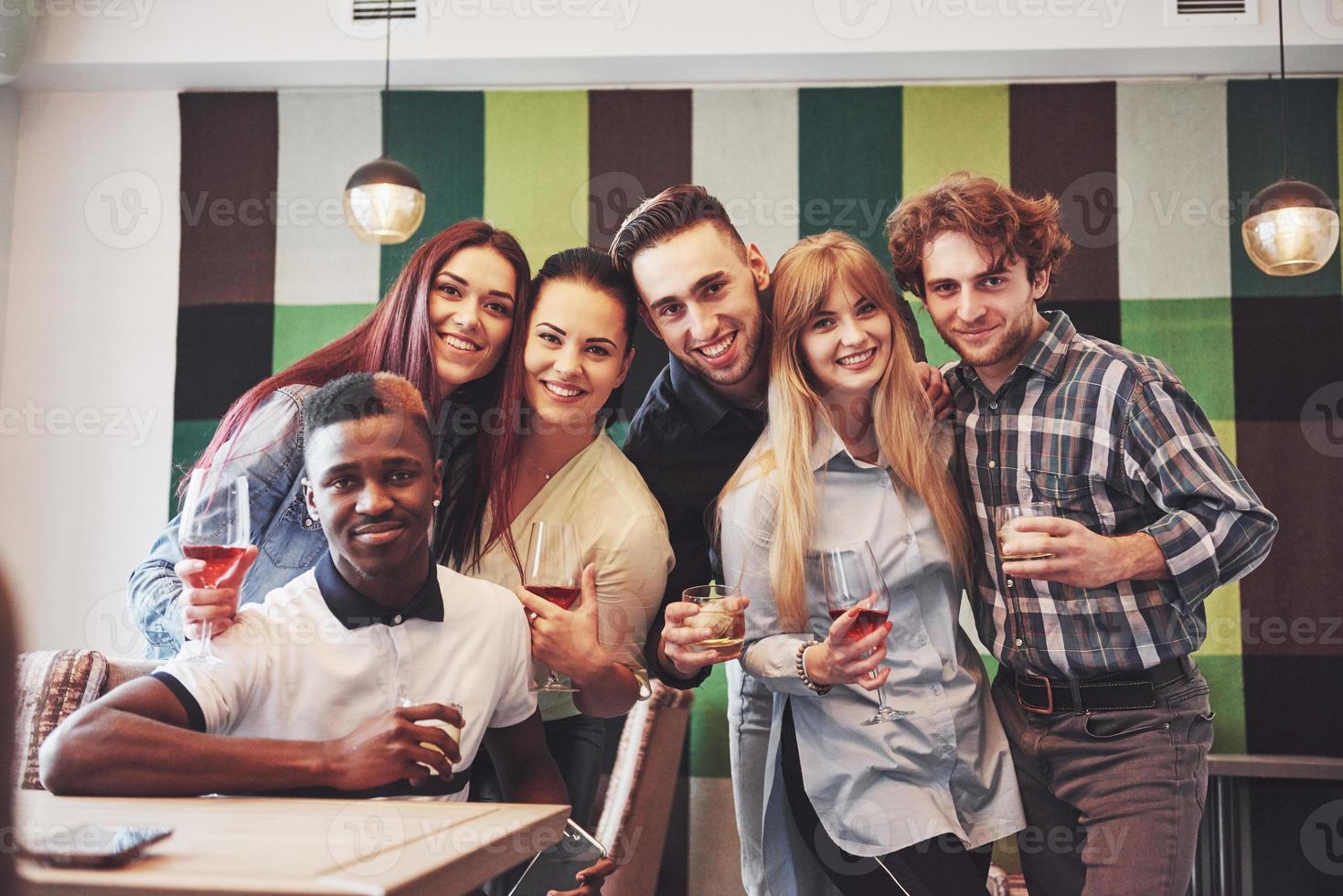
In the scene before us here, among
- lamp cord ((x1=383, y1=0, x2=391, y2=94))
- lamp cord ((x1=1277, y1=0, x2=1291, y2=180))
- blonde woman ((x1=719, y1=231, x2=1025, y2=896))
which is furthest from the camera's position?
lamp cord ((x1=383, y1=0, x2=391, y2=94))

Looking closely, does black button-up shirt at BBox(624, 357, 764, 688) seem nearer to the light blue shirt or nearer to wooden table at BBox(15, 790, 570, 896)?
the light blue shirt

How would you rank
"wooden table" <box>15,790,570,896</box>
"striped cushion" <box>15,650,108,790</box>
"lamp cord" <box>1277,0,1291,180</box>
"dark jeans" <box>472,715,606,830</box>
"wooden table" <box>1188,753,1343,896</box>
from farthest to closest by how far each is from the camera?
"lamp cord" <box>1277,0,1291,180</box>
"wooden table" <box>1188,753,1343,896</box>
"striped cushion" <box>15,650,108,790</box>
"dark jeans" <box>472,715,606,830</box>
"wooden table" <box>15,790,570,896</box>

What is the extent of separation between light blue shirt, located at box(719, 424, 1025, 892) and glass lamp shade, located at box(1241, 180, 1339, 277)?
76.5 inches

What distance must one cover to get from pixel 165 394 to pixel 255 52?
138cm

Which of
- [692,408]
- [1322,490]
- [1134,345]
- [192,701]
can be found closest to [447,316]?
[692,408]

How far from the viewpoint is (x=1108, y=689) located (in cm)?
204

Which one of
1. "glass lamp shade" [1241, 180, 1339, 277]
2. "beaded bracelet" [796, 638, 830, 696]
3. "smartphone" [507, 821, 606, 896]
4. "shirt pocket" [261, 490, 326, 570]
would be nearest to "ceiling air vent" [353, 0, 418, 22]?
"shirt pocket" [261, 490, 326, 570]

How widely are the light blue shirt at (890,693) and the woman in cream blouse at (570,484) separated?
0.22 meters

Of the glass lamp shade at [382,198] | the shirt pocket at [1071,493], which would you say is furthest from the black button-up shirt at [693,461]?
the glass lamp shade at [382,198]

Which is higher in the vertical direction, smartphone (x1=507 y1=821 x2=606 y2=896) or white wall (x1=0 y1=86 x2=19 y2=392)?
white wall (x1=0 y1=86 x2=19 y2=392)

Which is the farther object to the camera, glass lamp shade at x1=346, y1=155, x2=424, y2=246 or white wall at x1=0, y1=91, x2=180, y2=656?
white wall at x1=0, y1=91, x2=180, y2=656

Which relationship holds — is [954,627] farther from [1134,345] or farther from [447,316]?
[1134,345]

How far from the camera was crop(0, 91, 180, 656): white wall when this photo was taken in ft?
14.1

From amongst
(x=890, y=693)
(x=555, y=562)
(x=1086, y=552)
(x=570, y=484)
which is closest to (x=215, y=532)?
(x=555, y=562)
